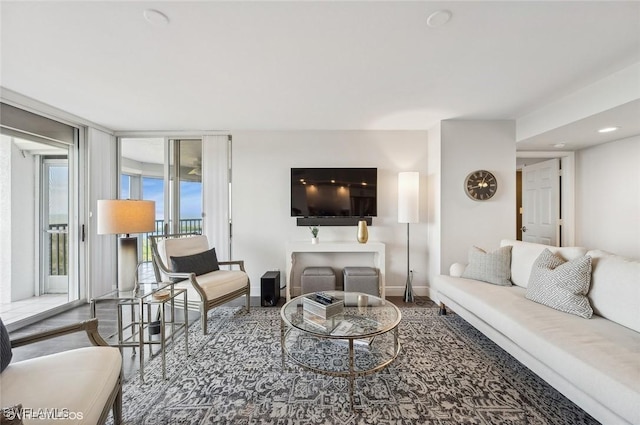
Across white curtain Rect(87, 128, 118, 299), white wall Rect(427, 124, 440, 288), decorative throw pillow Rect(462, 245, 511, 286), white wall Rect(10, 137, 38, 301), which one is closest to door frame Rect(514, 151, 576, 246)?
white wall Rect(427, 124, 440, 288)

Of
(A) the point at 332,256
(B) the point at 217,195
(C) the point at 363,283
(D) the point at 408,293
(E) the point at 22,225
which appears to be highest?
(B) the point at 217,195

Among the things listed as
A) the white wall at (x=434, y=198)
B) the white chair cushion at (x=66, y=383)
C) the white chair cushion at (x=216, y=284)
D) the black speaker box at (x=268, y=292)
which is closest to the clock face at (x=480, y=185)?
the white wall at (x=434, y=198)

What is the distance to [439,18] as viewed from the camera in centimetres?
155

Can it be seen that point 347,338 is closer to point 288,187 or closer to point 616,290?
point 616,290

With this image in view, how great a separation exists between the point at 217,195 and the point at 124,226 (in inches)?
68.6

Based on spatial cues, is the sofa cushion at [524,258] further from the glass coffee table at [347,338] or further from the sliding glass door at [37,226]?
the sliding glass door at [37,226]

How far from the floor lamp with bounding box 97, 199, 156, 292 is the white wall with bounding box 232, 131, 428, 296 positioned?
1.63 metres

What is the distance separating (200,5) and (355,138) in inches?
103

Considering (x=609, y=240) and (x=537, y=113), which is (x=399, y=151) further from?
(x=609, y=240)

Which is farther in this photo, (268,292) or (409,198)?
(409,198)

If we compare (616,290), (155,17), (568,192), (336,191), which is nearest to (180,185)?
(336,191)

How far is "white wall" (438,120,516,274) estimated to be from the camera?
11.1ft

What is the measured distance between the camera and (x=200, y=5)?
4.79 feet

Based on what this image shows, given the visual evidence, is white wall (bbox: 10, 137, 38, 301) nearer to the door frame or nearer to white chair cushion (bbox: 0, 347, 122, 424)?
white chair cushion (bbox: 0, 347, 122, 424)
